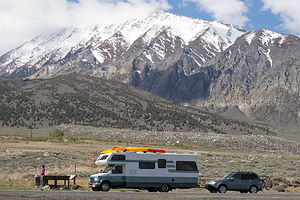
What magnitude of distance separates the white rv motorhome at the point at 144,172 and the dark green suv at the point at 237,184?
1461 millimetres

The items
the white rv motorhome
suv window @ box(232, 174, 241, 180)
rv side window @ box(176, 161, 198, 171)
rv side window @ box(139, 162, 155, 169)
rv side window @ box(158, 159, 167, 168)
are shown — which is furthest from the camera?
suv window @ box(232, 174, 241, 180)

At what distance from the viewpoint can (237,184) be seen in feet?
104

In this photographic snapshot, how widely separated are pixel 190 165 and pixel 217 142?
95.2 meters

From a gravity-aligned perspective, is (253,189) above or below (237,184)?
below

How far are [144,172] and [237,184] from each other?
22.3 feet

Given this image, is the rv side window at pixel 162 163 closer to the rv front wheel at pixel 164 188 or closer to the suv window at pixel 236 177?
the rv front wheel at pixel 164 188

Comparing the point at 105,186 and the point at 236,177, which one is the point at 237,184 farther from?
the point at 105,186

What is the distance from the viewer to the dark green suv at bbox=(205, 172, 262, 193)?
31.4 m

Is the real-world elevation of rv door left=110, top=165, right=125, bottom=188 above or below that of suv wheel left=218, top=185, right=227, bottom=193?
above

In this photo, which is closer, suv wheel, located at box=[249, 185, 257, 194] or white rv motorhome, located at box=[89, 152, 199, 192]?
white rv motorhome, located at box=[89, 152, 199, 192]

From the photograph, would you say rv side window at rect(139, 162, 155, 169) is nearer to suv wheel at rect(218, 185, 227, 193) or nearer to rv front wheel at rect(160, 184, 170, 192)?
rv front wheel at rect(160, 184, 170, 192)

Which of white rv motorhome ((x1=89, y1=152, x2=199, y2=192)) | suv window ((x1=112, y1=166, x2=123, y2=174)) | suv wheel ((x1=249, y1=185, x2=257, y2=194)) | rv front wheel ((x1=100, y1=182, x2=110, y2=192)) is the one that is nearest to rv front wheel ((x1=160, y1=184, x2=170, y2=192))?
white rv motorhome ((x1=89, y1=152, x2=199, y2=192))

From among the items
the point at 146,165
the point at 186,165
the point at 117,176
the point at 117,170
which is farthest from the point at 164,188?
the point at 117,170

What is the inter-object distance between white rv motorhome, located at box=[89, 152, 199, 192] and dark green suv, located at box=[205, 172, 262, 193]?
4.79ft
